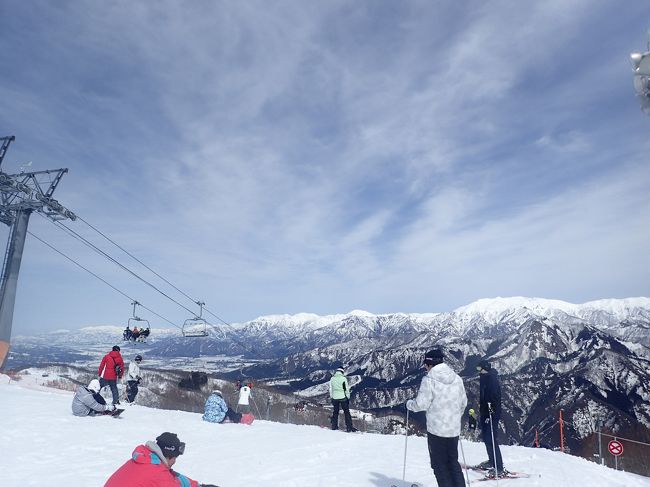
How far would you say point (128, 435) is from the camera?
15258 millimetres

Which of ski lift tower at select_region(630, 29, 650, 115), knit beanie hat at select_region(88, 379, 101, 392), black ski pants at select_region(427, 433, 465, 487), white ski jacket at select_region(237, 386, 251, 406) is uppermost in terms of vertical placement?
ski lift tower at select_region(630, 29, 650, 115)

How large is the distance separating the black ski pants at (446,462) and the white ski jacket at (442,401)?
0.55 ft

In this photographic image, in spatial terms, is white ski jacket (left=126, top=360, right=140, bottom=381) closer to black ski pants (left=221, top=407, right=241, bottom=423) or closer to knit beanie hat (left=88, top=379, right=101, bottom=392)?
knit beanie hat (left=88, top=379, right=101, bottom=392)

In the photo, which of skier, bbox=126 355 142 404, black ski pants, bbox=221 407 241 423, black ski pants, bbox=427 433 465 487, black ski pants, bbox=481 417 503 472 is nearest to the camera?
black ski pants, bbox=427 433 465 487

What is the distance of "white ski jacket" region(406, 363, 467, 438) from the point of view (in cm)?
827

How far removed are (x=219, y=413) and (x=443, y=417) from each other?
1484 centimetres

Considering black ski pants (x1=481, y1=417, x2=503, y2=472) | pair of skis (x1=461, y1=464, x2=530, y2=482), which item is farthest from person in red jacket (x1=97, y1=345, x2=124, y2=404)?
black ski pants (x1=481, y1=417, x2=503, y2=472)

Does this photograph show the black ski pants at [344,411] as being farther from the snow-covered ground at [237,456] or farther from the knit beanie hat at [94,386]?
the knit beanie hat at [94,386]

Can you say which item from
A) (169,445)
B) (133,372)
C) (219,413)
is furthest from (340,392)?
(169,445)

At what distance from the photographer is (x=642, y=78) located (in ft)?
50.9

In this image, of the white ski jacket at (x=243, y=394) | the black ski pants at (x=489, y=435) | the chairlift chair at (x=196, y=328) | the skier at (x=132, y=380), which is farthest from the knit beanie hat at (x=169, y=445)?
the chairlift chair at (x=196, y=328)

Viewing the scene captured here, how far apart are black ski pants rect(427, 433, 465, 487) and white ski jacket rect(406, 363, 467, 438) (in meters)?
0.17

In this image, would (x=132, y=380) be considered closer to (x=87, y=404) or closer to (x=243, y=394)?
(x=243, y=394)

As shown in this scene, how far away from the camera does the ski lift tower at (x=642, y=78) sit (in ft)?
49.0
